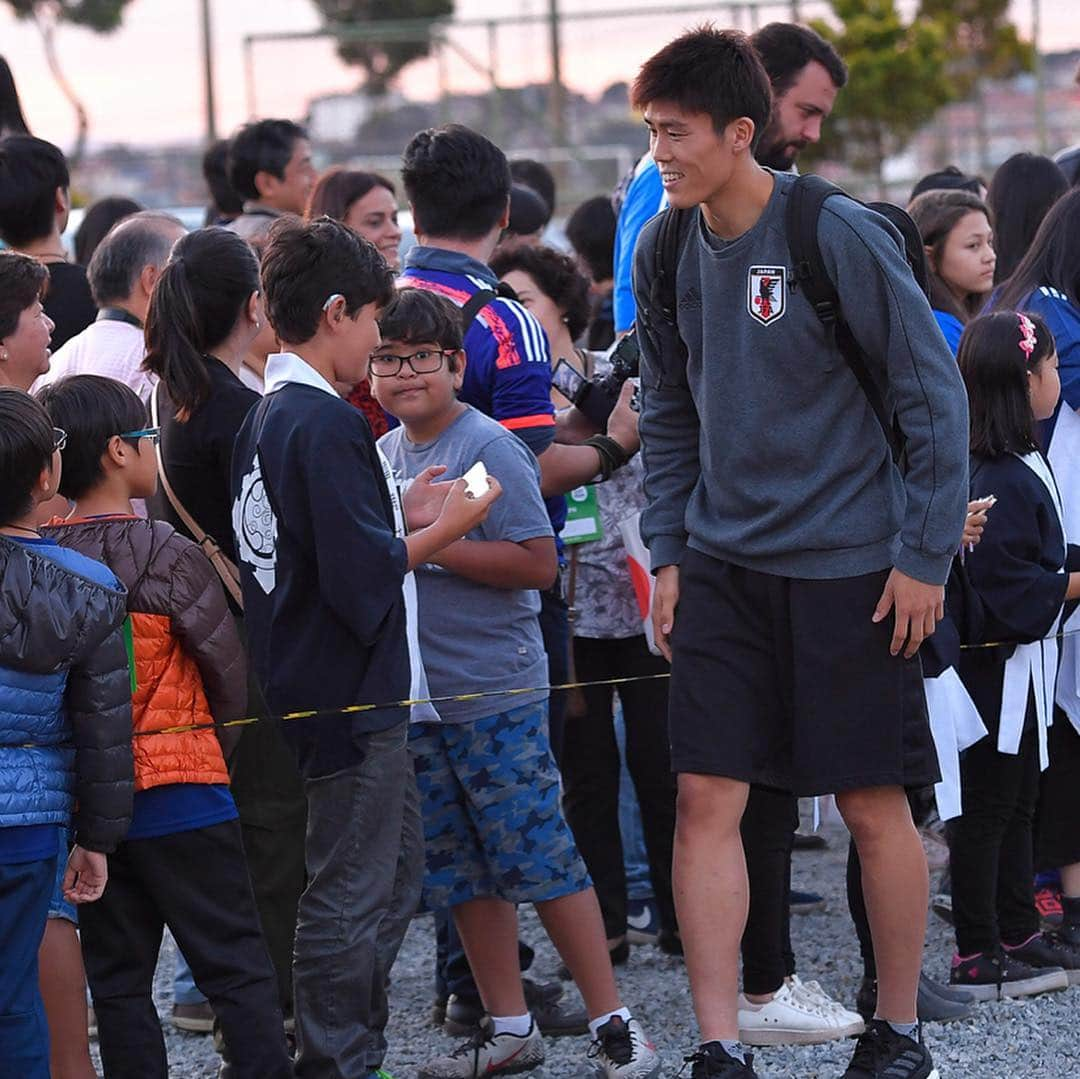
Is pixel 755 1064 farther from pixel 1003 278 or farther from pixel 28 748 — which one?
pixel 1003 278

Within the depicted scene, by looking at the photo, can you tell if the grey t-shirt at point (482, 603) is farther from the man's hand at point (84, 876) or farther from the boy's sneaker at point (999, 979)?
the boy's sneaker at point (999, 979)

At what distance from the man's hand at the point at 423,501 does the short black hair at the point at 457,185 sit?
882mm

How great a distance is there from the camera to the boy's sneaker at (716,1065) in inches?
139

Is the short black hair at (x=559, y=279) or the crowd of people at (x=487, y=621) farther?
the short black hair at (x=559, y=279)

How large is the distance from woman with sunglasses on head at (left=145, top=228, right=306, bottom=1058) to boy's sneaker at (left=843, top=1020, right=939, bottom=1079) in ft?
4.37

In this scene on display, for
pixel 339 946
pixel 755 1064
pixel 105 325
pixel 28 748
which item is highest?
pixel 105 325

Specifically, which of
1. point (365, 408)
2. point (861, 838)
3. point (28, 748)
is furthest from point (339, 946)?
point (365, 408)

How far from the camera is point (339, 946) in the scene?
360cm

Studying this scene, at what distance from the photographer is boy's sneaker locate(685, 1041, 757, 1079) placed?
354 centimetres

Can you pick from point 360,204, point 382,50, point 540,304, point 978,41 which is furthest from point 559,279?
point 978,41

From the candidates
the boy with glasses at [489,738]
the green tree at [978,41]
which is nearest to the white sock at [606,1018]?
the boy with glasses at [489,738]

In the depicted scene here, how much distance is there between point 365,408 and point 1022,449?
165cm

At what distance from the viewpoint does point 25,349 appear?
4145 millimetres

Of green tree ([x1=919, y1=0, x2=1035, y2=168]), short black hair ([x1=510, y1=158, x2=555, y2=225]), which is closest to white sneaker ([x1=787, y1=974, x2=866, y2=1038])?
short black hair ([x1=510, y1=158, x2=555, y2=225])
